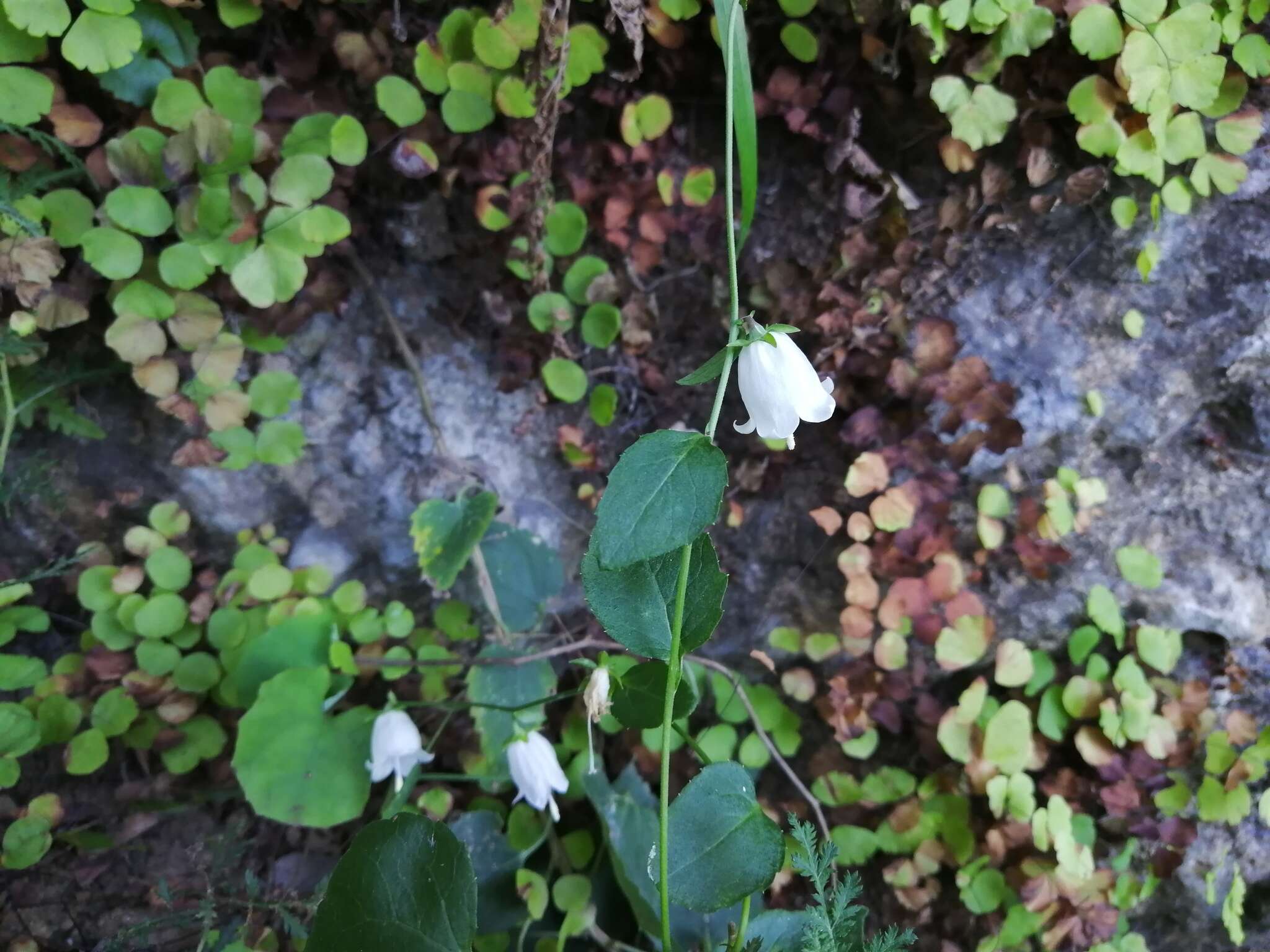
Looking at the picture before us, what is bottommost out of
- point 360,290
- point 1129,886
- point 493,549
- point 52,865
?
point 1129,886

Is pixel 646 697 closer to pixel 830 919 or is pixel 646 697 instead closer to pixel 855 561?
pixel 830 919

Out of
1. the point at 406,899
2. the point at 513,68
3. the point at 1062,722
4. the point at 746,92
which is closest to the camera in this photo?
the point at 406,899

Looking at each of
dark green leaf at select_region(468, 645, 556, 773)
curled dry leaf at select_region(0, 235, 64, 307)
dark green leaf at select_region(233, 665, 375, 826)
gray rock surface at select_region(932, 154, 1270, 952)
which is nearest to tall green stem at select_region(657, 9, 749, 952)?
dark green leaf at select_region(468, 645, 556, 773)

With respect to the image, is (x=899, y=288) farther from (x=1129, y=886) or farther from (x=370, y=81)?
(x=1129, y=886)

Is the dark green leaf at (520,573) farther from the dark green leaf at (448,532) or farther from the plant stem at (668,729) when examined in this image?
the plant stem at (668,729)

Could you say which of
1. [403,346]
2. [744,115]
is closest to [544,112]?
[744,115]

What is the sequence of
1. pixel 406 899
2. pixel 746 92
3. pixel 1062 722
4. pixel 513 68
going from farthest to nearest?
pixel 1062 722 → pixel 513 68 → pixel 746 92 → pixel 406 899

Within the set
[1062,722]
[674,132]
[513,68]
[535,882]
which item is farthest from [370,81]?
[1062,722]
